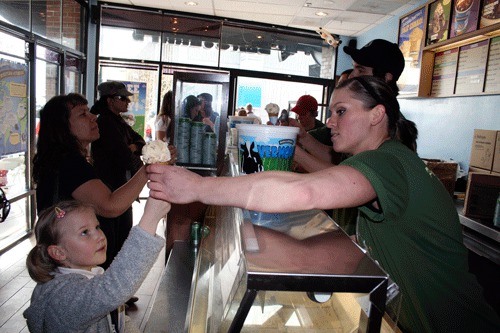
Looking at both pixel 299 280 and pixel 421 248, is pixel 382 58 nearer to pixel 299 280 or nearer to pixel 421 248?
pixel 421 248

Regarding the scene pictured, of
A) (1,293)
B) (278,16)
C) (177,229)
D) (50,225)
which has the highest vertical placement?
(278,16)

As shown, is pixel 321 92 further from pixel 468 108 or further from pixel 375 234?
pixel 375 234

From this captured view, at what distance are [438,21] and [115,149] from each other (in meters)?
4.01

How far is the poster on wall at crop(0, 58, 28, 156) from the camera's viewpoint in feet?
14.6

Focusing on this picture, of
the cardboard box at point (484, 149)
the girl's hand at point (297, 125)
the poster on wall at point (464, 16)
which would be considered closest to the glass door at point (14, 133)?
the girl's hand at point (297, 125)

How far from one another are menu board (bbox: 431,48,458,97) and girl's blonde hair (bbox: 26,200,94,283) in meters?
4.49

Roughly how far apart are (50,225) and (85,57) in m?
6.62

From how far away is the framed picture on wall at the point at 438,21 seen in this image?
446cm

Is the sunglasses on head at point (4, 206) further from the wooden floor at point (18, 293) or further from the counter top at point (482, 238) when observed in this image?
the counter top at point (482, 238)

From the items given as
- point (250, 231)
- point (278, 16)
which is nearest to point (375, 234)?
point (250, 231)

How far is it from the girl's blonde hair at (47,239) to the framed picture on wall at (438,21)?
4.49 m

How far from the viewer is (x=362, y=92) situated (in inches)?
47.8

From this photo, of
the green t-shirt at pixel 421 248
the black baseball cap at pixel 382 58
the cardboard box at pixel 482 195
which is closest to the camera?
the green t-shirt at pixel 421 248

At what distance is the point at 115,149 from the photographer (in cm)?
337
